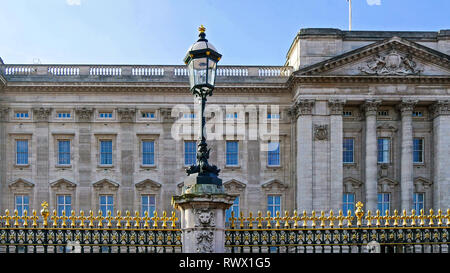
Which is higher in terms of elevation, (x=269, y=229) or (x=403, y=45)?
(x=403, y=45)

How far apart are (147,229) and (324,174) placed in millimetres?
33996

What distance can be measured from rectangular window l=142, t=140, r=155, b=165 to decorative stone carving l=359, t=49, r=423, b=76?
55.5ft

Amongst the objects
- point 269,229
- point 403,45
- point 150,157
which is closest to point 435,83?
point 403,45

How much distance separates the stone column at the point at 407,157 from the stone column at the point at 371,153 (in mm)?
2002

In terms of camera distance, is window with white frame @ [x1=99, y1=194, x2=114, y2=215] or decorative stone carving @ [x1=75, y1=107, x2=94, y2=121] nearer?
window with white frame @ [x1=99, y1=194, x2=114, y2=215]

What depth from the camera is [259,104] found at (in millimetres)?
51844

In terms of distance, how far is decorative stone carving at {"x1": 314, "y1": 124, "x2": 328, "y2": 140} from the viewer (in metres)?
48.8

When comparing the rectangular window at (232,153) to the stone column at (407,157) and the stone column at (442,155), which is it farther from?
the stone column at (442,155)

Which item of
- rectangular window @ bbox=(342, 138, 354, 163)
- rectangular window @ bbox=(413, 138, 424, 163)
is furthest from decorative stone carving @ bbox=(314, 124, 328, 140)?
rectangular window @ bbox=(413, 138, 424, 163)

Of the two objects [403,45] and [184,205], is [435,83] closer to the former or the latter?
[403,45]

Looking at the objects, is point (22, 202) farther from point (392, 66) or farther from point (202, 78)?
point (202, 78)

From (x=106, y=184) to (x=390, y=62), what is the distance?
2313cm

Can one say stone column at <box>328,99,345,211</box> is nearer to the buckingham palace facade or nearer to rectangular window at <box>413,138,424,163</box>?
the buckingham palace facade

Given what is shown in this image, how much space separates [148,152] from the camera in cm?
5169
